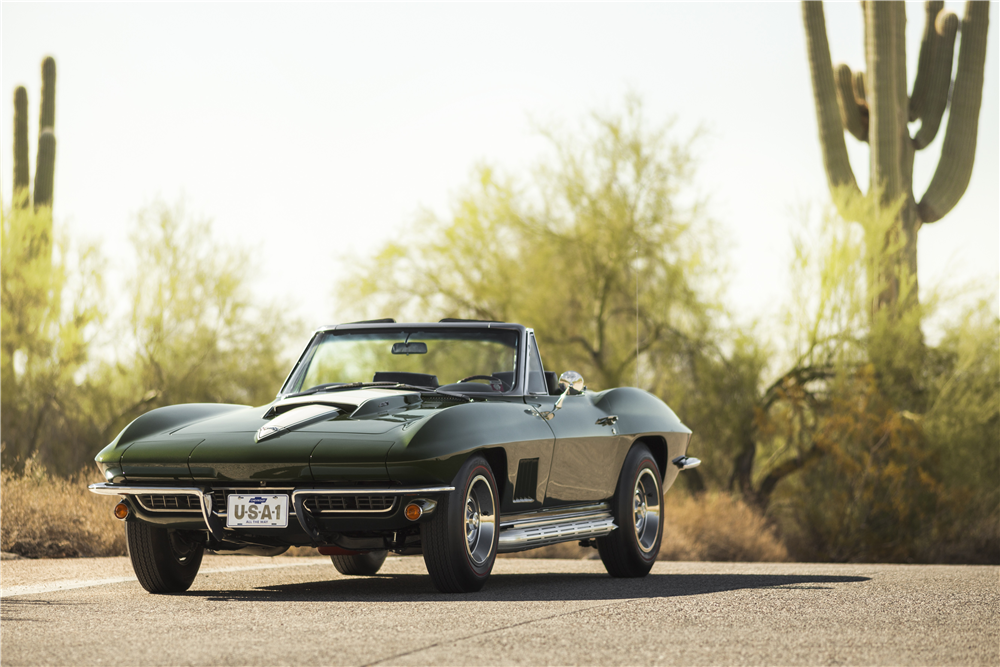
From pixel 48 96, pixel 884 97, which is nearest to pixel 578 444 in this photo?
pixel 884 97

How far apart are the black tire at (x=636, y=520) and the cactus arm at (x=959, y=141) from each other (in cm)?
2111

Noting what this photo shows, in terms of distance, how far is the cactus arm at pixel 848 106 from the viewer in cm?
2917

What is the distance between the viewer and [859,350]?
26.6 m

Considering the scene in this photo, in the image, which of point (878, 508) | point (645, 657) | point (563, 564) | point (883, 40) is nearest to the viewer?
point (645, 657)

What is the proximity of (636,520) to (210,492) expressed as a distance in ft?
12.0

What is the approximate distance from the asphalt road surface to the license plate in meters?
0.45

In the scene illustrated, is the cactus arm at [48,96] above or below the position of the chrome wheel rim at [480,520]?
above

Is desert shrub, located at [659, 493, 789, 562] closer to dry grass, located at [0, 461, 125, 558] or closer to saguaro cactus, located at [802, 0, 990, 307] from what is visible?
saguaro cactus, located at [802, 0, 990, 307]

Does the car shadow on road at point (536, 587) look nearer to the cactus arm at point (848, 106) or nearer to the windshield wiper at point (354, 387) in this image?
the windshield wiper at point (354, 387)

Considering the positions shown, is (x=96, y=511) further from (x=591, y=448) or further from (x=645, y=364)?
(x=645, y=364)

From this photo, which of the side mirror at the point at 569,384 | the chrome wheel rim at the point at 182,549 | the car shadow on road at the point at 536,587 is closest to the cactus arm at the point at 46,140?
the car shadow on road at the point at 536,587

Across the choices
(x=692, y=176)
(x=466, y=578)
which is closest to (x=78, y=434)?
(x=692, y=176)

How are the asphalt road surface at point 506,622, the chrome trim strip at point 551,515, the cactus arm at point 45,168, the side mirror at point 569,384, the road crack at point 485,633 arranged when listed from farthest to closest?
the cactus arm at point 45,168, the side mirror at point 569,384, the chrome trim strip at point 551,515, the asphalt road surface at point 506,622, the road crack at point 485,633

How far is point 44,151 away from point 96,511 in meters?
18.5
